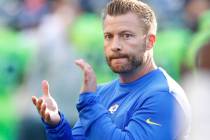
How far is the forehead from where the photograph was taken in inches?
183

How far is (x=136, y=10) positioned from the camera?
185 inches

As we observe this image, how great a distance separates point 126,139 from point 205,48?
0.87 meters

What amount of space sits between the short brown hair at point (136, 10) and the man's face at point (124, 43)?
0.03 m

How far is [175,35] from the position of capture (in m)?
8.32

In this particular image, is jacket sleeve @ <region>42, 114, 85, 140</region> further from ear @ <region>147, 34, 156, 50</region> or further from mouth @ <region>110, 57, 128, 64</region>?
ear @ <region>147, 34, 156, 50</region>

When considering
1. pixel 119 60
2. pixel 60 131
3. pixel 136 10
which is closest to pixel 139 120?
pixel 119 60

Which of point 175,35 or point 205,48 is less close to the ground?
point 205,48

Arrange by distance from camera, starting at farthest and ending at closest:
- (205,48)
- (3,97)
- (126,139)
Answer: (3,97) < (126,139) < (205,48)

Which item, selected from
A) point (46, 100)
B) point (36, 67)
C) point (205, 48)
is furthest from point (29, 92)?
point (205, 48)

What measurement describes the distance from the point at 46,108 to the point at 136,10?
77 cm

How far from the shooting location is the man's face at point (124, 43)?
181 inches

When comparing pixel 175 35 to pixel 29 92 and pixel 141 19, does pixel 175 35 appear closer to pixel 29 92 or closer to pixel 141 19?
pixel 29 92

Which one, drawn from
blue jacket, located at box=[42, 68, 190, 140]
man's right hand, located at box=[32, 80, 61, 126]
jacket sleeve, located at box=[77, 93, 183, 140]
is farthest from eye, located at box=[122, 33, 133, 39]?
man's right hand, located at box=[32, 80, 61, 126]

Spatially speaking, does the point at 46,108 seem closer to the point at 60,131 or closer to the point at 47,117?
the point at 47,117
